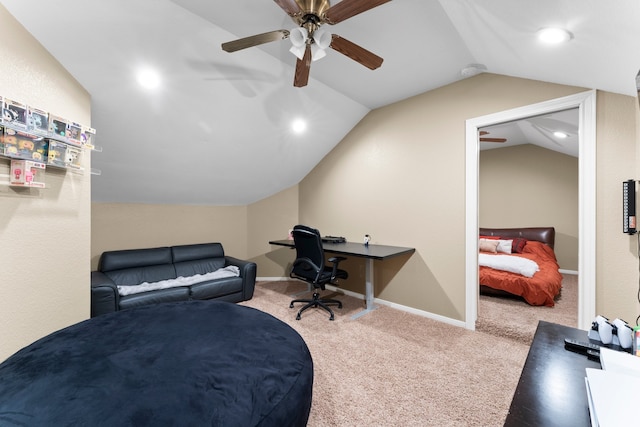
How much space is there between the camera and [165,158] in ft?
10.3

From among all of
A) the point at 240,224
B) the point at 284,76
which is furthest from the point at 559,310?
the point at 240,224

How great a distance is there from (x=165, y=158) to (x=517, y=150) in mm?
6236

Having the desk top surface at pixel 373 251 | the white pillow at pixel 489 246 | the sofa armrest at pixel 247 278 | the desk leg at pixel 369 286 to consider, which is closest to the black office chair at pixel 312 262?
the desk top surface at pixel 373 251

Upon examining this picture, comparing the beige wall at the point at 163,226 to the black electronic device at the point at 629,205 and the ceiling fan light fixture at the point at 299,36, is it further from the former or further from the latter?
the black electronic device at the point at 629,205

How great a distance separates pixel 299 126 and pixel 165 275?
2753mm

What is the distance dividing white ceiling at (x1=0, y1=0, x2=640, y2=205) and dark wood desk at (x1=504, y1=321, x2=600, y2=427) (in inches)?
58.1

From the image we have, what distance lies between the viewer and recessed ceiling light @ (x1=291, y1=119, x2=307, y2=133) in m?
3.48

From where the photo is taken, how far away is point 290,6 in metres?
1.55

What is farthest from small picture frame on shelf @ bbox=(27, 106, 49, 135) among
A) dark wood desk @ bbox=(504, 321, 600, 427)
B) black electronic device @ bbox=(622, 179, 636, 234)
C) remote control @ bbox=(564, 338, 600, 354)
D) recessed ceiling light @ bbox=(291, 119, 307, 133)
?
black electronic device @ bbox=(622, 179, 636, 234)

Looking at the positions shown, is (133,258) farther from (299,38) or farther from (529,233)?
(529,233)

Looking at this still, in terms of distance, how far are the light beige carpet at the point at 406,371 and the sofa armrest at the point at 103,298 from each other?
5.89ft

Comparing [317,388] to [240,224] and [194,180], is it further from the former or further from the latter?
[240,224]

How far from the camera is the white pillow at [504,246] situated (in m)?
4.63

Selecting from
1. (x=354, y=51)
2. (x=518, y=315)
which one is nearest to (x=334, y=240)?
(x=518, y=315)
